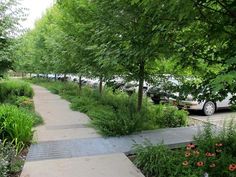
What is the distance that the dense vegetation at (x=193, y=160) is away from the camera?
4.90 metres

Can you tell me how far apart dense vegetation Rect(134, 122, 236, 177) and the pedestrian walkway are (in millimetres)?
281

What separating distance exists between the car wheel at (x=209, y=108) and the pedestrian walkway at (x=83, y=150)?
177 inches

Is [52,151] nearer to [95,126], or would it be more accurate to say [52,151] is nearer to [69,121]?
[95,126]

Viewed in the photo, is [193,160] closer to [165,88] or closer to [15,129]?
[165,88]

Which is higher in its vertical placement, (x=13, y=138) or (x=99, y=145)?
(x=13, y=138)

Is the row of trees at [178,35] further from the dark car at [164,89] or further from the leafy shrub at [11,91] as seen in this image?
the leafy shrub at [11,91]

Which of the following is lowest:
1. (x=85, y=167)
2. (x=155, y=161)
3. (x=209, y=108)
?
(x=85, y=167)

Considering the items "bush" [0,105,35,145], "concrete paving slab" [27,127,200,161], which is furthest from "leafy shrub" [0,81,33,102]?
"concrete paving slab" [27,127,200,161]

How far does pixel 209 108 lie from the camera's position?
13.3m

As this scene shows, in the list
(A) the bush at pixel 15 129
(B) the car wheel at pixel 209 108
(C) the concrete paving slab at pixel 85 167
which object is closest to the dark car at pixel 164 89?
(C) the concrete paving slab at pixel 85 167

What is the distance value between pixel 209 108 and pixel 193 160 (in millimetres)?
8499

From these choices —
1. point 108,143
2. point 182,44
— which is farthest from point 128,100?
point 182,44

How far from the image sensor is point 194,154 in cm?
522

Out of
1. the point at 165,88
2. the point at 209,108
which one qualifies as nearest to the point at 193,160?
the point at 165,88
